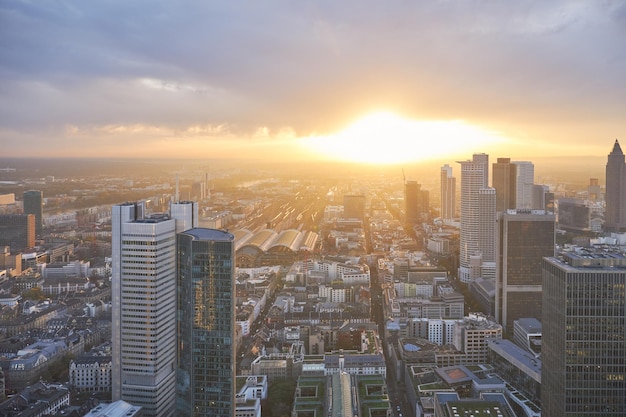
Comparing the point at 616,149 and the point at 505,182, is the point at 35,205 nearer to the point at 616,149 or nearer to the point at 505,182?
the point at 616,149

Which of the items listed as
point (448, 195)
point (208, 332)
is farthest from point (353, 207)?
point (208, 332)

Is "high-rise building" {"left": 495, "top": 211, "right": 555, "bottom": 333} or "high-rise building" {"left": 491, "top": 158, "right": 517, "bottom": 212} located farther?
"high-rise building" {"left": 491, "top": 158, "right": 517, "bottom": 212}

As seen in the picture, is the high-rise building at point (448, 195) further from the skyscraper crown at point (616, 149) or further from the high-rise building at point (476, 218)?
the skyscraper crown at point (616, 149)

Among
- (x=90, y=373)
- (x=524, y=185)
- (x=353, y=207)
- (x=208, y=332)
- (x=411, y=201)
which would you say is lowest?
(x=90, y=373)

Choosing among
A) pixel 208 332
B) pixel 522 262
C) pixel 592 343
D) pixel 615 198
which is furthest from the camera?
pixel 615 198

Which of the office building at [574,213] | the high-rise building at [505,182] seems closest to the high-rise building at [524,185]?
the high-rise building at [505,182]

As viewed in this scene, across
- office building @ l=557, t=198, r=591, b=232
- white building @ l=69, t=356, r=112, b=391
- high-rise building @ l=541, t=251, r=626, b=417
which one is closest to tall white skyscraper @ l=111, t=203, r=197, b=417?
white building @ l=69, t=356, r=112, b=391

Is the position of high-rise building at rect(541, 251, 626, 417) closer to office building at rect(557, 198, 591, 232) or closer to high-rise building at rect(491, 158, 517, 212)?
office building at rect(557, 198, 591, 232)
